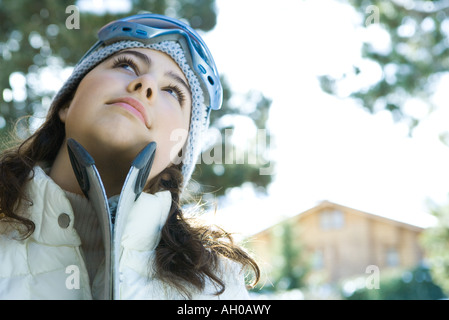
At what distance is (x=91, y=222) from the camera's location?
1052mm

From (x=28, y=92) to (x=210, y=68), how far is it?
3.50m

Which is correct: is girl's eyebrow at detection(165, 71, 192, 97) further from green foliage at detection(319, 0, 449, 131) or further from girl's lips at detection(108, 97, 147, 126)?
green foliage at detection(319, 0, 449, 131)

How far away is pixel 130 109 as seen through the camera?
3.51 feet

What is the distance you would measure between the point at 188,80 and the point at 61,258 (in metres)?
0.60

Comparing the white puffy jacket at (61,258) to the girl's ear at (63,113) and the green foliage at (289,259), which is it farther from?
the green foliage at (289,259)

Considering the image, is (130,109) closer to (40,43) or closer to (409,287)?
(40,43)

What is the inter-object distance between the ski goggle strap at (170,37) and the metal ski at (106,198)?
403 millimetres

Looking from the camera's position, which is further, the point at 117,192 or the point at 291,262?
the point at 291,262

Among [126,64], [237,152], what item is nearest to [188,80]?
[126,64]

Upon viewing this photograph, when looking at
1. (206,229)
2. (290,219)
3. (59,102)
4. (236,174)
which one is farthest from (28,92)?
(290,219)

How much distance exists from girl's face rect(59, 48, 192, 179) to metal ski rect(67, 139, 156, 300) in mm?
88

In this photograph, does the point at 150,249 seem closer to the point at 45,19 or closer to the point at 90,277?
the point at 90,277

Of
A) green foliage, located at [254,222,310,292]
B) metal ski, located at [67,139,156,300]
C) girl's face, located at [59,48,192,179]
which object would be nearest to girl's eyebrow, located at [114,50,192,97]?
girl's face, located at [59,48,192,179]

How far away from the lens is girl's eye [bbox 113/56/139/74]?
1.20 m
